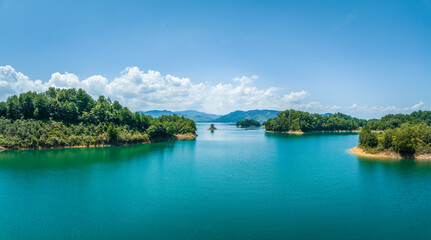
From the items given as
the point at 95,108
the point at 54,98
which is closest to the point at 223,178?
the point at 95,108

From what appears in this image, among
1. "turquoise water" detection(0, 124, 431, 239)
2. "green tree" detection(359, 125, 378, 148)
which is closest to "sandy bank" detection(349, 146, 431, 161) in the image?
"green tree" detection(359, 125, 378, 148)

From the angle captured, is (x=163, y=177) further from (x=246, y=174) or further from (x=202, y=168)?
(x=246, y=174)

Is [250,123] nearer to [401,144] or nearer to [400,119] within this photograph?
[400,119]

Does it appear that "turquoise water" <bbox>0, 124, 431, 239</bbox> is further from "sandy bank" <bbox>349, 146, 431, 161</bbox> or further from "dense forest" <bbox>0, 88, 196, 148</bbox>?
"dense forest" <bbox>0, 88, 196, 148</bbox>

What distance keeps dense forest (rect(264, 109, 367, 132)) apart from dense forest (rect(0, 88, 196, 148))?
62.6 m

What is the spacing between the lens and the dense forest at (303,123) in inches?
4281

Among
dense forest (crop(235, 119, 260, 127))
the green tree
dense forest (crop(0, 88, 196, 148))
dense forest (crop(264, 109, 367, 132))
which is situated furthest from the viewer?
dense forest (crop(235, 119, 260, 127))

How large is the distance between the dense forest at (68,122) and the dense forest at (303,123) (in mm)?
62577

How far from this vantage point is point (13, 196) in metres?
18.3

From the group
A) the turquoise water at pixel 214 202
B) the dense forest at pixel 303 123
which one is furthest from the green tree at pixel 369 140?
the dense forest at pixel 303 123

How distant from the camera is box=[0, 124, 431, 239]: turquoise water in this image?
518 inches

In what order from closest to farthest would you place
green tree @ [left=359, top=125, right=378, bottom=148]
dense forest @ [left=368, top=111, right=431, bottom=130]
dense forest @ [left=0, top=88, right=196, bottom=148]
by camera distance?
green tree @ [left=359, top=125, right=378, bottom=148] → dense forest @ [left=0, top=88, right=196, bottom=148] → dense forest @ [left=368, top=111, right=431, bottom=130]

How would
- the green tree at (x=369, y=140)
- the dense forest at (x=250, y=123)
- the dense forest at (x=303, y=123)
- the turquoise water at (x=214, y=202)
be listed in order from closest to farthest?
the turquoise water at (x=214, y=202)
the green tree at (x=369, y=140)
the dense forest at (x=303, y=123)
the dense forest at (x=250, y=123)

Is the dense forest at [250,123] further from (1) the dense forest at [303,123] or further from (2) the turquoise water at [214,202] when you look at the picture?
(2) the turquoise water at [214,202]
